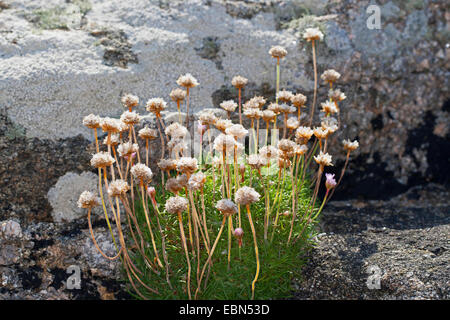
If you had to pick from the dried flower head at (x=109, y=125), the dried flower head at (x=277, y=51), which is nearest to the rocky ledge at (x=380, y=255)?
the dried flower head at (x=277, y=51)

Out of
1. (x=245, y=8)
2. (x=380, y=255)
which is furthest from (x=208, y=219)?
(x=245, y=8)

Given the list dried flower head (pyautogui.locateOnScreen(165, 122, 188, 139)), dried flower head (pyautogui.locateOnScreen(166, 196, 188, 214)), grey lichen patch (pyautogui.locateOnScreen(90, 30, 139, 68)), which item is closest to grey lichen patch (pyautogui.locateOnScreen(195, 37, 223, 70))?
grey lichen patch (pyautogui.locateOnScreen(90, 30, 139, 68))

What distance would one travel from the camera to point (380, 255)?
135 inches

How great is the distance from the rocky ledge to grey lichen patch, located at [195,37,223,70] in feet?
6.06

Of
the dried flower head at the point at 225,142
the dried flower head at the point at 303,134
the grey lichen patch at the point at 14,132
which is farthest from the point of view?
the grey lichen patch at the point at 14,132

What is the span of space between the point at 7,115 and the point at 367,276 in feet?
10.3

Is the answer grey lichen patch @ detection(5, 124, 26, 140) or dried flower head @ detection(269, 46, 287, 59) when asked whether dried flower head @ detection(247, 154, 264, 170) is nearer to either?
dried flower head @ detection(269, 46, 287, 59)

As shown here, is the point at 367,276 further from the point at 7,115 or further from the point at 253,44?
the point at 7,115

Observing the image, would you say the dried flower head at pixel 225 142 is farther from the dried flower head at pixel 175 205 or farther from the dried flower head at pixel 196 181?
the dried flower head at pixel 175 205

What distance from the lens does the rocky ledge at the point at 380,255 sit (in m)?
3.07

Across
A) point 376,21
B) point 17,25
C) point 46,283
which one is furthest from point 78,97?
point 376,21

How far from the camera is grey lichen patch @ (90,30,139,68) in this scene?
14.0 feet

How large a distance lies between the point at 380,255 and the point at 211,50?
2.55 m

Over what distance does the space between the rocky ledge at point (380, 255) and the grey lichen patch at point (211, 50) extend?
185 centimetres
